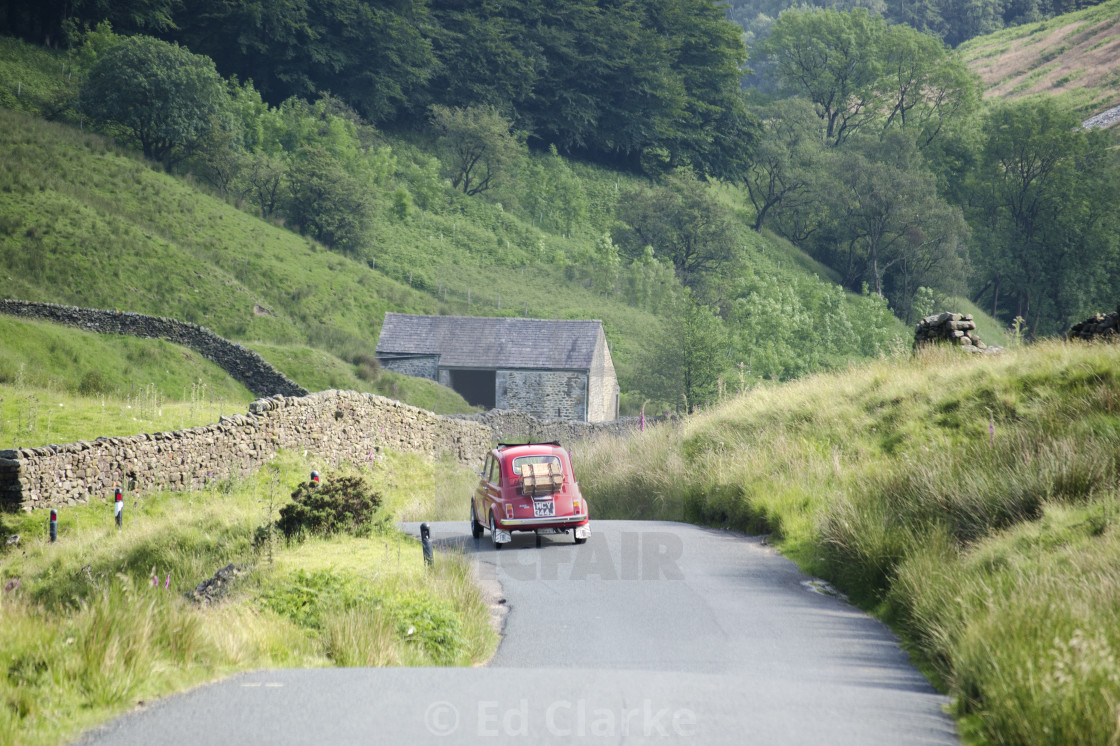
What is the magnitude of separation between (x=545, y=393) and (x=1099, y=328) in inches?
1404

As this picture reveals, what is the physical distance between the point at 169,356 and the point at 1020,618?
34491 millimetres

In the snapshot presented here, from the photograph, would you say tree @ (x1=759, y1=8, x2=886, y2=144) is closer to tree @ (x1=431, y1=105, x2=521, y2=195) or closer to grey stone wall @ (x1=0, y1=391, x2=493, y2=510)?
tree @ (x1=431, y1=105, x2=521, y2=195)

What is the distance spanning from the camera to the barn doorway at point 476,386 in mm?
54406

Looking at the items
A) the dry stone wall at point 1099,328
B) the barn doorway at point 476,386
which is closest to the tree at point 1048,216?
the barn doorway at point 476,386

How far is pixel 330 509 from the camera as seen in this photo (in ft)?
44.4

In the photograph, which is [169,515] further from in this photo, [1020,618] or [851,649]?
[1020,618]

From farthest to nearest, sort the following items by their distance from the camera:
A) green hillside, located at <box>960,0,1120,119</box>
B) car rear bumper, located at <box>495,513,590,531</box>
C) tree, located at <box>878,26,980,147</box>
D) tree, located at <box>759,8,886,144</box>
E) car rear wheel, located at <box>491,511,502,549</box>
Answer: green hillside, located at <box>960,0,1120,119</box>
tree, located at <box>759,8,886,144</box>
tree, located at <box>878,26,980,147</box>
car rear wheel, located at <box>491,511,502,549</box>
car rear bumper, located at <box>495,513,590,531</box>

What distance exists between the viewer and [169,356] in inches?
1410

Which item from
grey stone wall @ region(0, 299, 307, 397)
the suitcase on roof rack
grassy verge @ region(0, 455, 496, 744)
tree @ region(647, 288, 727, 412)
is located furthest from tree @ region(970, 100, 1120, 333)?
grassy verge @ region(0, 455, 496, 744)

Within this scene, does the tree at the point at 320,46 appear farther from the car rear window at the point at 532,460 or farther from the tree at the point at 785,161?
the car rear window at the point at 532,460

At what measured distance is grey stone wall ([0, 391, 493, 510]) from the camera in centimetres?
1820

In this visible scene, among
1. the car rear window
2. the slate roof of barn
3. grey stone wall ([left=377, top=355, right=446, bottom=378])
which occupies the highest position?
the slate roof of barn
